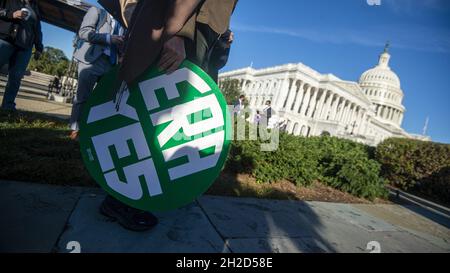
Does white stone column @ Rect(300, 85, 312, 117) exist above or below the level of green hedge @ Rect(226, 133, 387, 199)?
above

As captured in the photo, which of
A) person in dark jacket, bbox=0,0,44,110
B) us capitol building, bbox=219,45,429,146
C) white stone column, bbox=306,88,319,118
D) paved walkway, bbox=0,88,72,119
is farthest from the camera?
white stone column, bbox=306,88,319,118

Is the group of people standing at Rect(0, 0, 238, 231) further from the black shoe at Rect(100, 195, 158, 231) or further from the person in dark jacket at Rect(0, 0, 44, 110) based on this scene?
the person in dark jacket at Rect(0, 0, 44, 110)

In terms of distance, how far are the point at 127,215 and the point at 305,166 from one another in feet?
13.2

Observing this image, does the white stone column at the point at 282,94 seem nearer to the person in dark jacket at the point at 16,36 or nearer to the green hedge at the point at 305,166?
the green hedge at the point at 305,166

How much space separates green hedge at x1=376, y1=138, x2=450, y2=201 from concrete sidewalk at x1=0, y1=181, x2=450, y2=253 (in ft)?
28.8

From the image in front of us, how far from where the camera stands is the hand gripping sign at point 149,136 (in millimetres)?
1578

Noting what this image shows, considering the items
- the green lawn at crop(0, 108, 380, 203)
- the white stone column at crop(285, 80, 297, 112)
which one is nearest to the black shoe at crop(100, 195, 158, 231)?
the green lawn at crop(0, 108, 380, 203)

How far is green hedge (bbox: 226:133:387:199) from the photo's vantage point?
4.43 m

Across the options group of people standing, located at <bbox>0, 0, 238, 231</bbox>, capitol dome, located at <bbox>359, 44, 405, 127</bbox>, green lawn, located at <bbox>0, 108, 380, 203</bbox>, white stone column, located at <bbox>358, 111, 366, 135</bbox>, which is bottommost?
green lawn, located at <bbox>0, 108, 380, 203</bbox>

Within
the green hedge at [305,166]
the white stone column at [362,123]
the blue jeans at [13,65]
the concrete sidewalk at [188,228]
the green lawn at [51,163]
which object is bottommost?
the concrete sidewalk at [188,228]

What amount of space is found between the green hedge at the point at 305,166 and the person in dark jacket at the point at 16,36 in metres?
3.66

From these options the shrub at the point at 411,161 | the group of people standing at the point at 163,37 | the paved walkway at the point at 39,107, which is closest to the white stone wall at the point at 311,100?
the shrub at the point at 411,161
